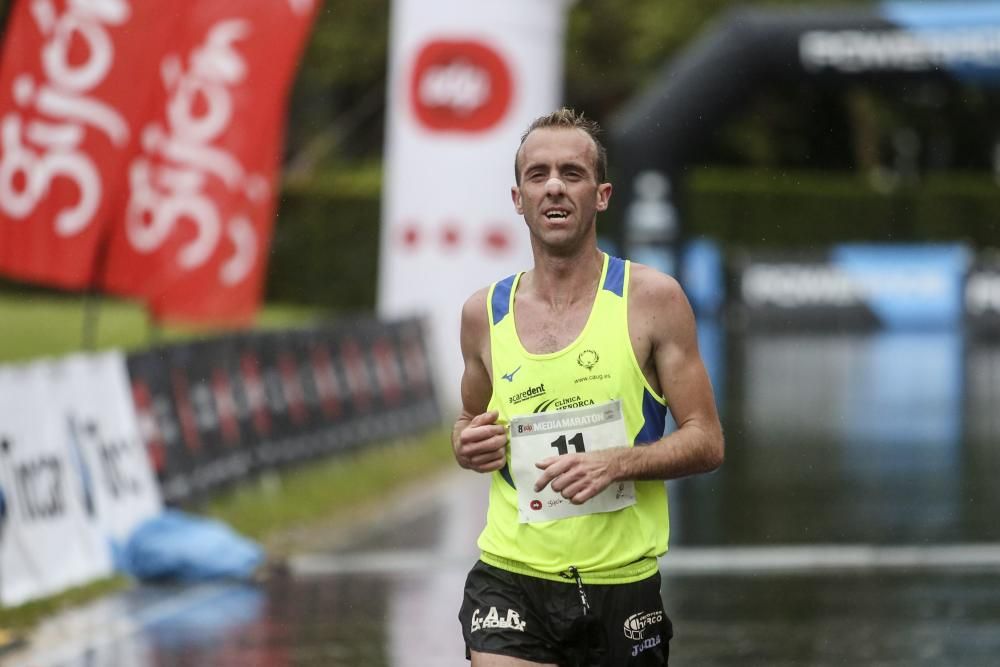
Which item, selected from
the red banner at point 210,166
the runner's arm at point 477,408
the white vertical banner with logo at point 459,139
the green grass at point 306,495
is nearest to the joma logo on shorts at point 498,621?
the runner's arm at point 477,408

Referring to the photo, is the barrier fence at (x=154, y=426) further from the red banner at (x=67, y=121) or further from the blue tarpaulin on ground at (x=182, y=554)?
the red banner at (x=67, y=121)

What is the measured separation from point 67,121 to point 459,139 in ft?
37.6

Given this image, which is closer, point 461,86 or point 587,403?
point 587,403

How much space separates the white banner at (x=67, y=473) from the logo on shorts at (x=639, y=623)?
19.7 ft

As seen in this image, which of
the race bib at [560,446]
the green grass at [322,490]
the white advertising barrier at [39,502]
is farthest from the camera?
the green grass at [322,490]

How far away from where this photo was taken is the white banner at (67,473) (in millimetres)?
11203

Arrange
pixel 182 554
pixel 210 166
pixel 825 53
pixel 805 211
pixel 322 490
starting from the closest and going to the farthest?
pixel 182 554 → pixel 210 166 → pixel 322 490 → pixel 825 53 → pixel 805 211

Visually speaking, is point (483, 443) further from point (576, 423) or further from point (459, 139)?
point (459, 139)

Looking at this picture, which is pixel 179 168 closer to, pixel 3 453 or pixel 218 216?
pixel 218 216

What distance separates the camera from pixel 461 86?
24.8 meters

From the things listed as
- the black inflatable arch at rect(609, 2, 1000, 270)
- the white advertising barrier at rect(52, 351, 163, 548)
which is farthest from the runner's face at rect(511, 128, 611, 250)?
the black inflatable arch at rect(609, 2, 1000, 270)

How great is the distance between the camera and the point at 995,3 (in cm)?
2972

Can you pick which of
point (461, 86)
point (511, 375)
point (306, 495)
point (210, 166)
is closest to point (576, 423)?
point (511, 375)

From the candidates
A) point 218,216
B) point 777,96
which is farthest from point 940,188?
point 218,216
